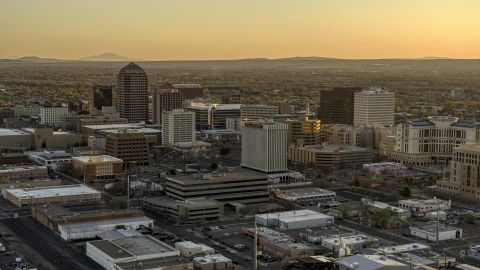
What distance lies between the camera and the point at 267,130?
157ft

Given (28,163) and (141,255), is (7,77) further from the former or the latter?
(141,255)

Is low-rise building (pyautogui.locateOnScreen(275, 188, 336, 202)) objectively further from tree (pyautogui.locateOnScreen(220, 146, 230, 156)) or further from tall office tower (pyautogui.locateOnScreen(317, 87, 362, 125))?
tall office tower (pyautogui.locateOnScreen(317, 87, 362, 125))

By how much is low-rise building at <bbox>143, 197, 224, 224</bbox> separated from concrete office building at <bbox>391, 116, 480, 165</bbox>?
74.8 ft

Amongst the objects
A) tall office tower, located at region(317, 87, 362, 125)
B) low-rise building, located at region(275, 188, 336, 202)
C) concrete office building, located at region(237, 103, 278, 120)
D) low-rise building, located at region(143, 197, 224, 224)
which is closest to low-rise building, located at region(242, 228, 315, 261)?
low-rise building, located at region(143, 197, 224, 224)

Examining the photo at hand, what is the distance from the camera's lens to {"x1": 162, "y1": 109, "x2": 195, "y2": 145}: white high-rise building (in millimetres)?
64750

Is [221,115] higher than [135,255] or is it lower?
higher

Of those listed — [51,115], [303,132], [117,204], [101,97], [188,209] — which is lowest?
[117,204]

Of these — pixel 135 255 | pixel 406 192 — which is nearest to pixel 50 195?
pixel 135 255

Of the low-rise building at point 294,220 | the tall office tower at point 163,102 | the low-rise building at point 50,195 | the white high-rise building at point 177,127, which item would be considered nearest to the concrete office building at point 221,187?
the low-rise building at point 294,220

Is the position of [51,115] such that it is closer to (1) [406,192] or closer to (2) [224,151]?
(2) [224,151]

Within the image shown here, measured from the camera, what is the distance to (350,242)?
3100 centimetres

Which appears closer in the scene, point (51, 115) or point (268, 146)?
point (268, 146)

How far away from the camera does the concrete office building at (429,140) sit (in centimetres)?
5616

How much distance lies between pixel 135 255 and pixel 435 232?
1297cm
